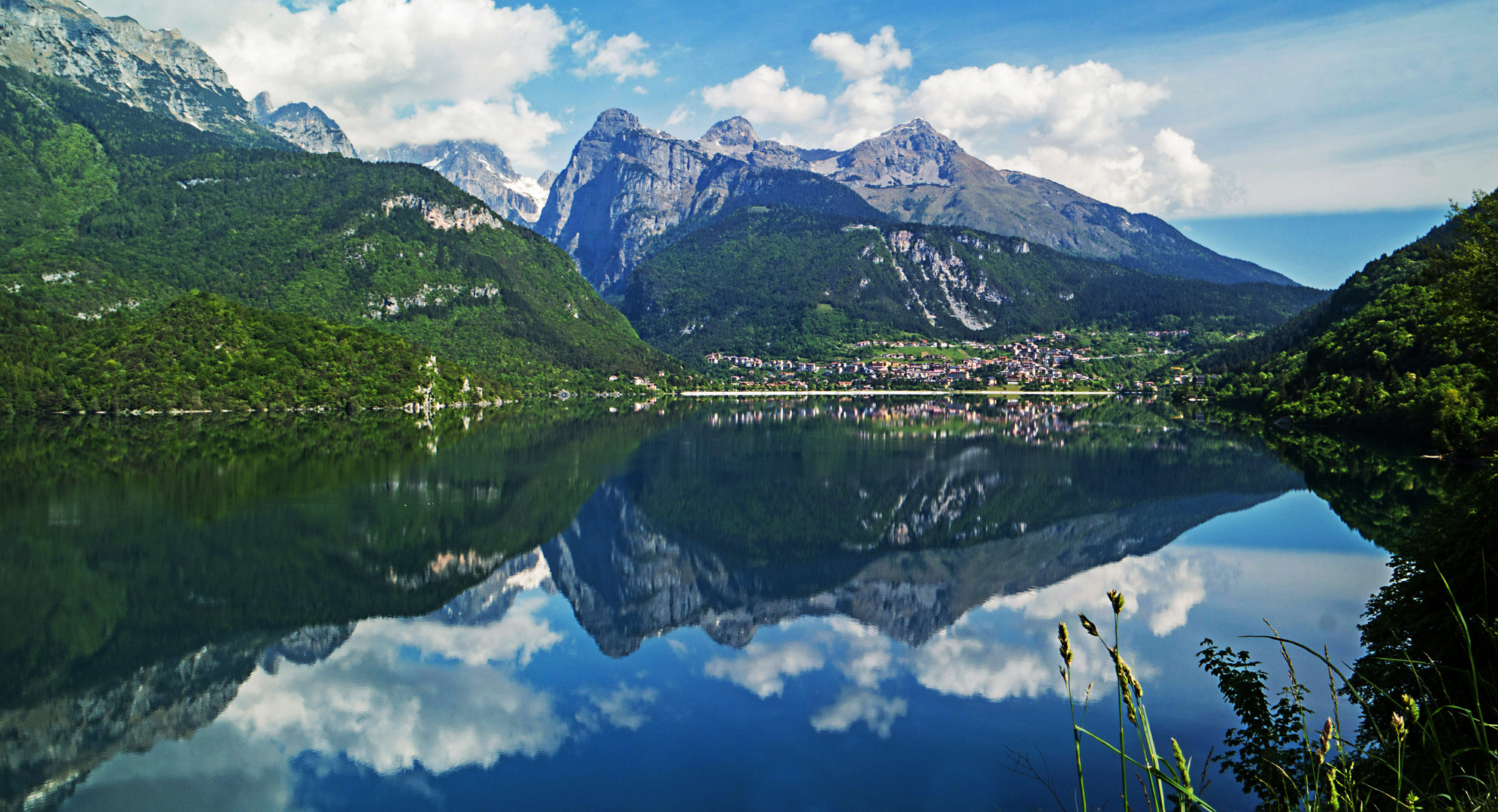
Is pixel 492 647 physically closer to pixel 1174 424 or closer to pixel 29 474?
pixel 29 474

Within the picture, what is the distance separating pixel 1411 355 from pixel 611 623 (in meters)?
58.5

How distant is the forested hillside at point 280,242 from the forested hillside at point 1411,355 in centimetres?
9336

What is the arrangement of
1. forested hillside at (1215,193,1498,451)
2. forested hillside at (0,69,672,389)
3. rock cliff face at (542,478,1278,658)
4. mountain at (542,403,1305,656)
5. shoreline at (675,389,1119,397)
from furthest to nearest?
shoreline at (675,389,1119,397) → forested hillside at (0,69,672,389) → forested hillside at (1215,193,1498,451) → mountain at (542,403,1305,656) → rock cliff face at (542,478,1278,658)

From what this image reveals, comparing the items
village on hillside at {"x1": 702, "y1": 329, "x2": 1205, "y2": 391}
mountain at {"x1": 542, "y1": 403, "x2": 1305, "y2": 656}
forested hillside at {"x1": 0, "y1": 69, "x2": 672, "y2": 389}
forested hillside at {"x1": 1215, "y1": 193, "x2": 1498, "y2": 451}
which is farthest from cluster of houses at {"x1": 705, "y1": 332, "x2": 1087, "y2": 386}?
mountain at {"x1": 542, "y1": 403, "x2": 1305, "y2": 656}

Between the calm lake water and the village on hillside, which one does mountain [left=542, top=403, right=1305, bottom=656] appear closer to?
the calm lake water

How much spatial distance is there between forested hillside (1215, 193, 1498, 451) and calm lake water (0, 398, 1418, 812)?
660cm

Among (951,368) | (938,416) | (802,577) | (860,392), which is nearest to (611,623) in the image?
(802,577)

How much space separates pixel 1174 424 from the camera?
7306 cm

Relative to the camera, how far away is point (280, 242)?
142375 mm

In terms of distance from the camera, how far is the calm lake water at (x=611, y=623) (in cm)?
1177

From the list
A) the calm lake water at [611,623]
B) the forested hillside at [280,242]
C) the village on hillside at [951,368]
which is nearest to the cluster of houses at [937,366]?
the village on hillside at [951,368]

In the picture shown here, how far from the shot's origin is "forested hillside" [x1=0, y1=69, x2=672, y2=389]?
4850 inches

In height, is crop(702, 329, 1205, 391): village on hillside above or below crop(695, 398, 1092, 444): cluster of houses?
above

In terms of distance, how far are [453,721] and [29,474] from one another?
33.6 m
